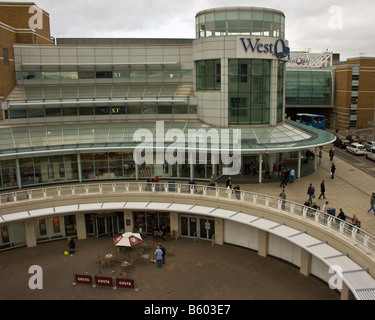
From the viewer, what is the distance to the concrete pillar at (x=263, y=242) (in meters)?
23.1

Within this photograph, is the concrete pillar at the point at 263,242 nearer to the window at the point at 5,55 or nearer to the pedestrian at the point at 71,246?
the pedestrian at the point at 71,246

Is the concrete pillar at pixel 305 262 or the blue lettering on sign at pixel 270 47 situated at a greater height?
the blue lettering on sign at pixel 270 47

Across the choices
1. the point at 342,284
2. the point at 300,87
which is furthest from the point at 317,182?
the point at 300,87

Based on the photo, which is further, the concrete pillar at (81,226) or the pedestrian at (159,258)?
the concrete pillar at (81,226)

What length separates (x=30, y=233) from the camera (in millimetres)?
26562

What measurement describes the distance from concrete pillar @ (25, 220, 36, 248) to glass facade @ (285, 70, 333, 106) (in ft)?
168

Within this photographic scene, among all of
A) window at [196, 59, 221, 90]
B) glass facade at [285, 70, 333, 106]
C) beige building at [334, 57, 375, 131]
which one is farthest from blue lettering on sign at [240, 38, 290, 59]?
glass facade at [285, 70, 333, 106]

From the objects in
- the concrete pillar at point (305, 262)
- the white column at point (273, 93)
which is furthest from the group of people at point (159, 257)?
the white column at point (273, 93)

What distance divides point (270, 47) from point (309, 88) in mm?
36115

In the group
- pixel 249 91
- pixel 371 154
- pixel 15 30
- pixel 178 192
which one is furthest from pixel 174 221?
pixel 15 30

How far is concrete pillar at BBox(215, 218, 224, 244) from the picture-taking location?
83.5ft

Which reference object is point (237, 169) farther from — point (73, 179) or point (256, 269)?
point (73, 179)

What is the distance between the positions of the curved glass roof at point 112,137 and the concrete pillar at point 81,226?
611 centimetres

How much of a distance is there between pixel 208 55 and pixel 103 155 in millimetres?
13248
